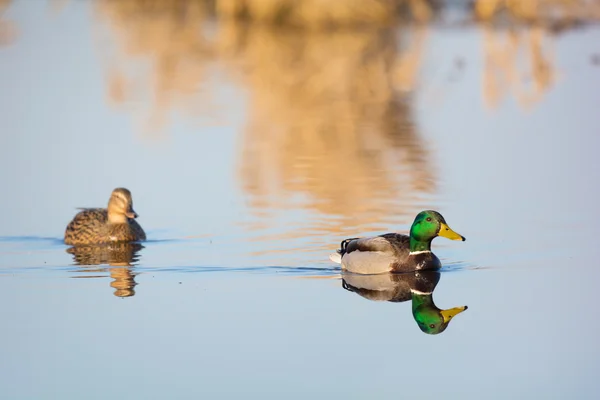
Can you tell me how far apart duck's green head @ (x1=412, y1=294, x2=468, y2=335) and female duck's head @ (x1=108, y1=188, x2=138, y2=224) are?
338cm

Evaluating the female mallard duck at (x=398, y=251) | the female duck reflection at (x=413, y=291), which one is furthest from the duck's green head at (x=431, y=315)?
the female mallard duck at (x=398, y=251)

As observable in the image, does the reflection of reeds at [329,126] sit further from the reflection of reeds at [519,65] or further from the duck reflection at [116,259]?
the duck reflection at [116,259]

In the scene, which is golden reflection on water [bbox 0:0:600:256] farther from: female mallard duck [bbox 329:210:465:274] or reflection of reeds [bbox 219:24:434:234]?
female mallard duck [bbox 329:210:465:274]

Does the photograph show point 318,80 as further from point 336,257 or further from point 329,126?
point 336,257

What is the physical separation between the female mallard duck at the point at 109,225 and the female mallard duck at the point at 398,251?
2136 mm

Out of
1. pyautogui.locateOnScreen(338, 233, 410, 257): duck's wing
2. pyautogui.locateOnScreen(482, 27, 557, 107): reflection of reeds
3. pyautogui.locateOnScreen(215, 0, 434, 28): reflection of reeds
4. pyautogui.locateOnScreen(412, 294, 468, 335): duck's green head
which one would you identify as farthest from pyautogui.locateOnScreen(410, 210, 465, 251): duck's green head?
pyautogui.locateOnScreen(215, 0, 434, 28): reflection of reeds

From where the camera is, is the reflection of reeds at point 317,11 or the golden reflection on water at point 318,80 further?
the reflection of reeds at point 317,11

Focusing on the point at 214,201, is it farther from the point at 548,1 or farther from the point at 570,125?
the point at 548,1

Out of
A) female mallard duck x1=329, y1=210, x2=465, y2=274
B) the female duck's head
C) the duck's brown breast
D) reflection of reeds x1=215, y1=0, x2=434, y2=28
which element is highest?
reflection of reeds x1=215, y1=0, x2=434, y2=28

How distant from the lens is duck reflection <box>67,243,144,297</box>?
34.5 ft

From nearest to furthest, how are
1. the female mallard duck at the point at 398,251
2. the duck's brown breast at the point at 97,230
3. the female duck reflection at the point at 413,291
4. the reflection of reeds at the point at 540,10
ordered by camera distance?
the female duck reflection at the point at 413,291 → the female mallard duck at the point at 398,251 → the duck's brown breast at the point at 97,230 → the reflection of reeds at the point at 540,10

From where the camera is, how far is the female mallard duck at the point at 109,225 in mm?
12305

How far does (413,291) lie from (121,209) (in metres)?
3.19

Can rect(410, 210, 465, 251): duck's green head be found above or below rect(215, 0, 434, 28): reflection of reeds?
below
